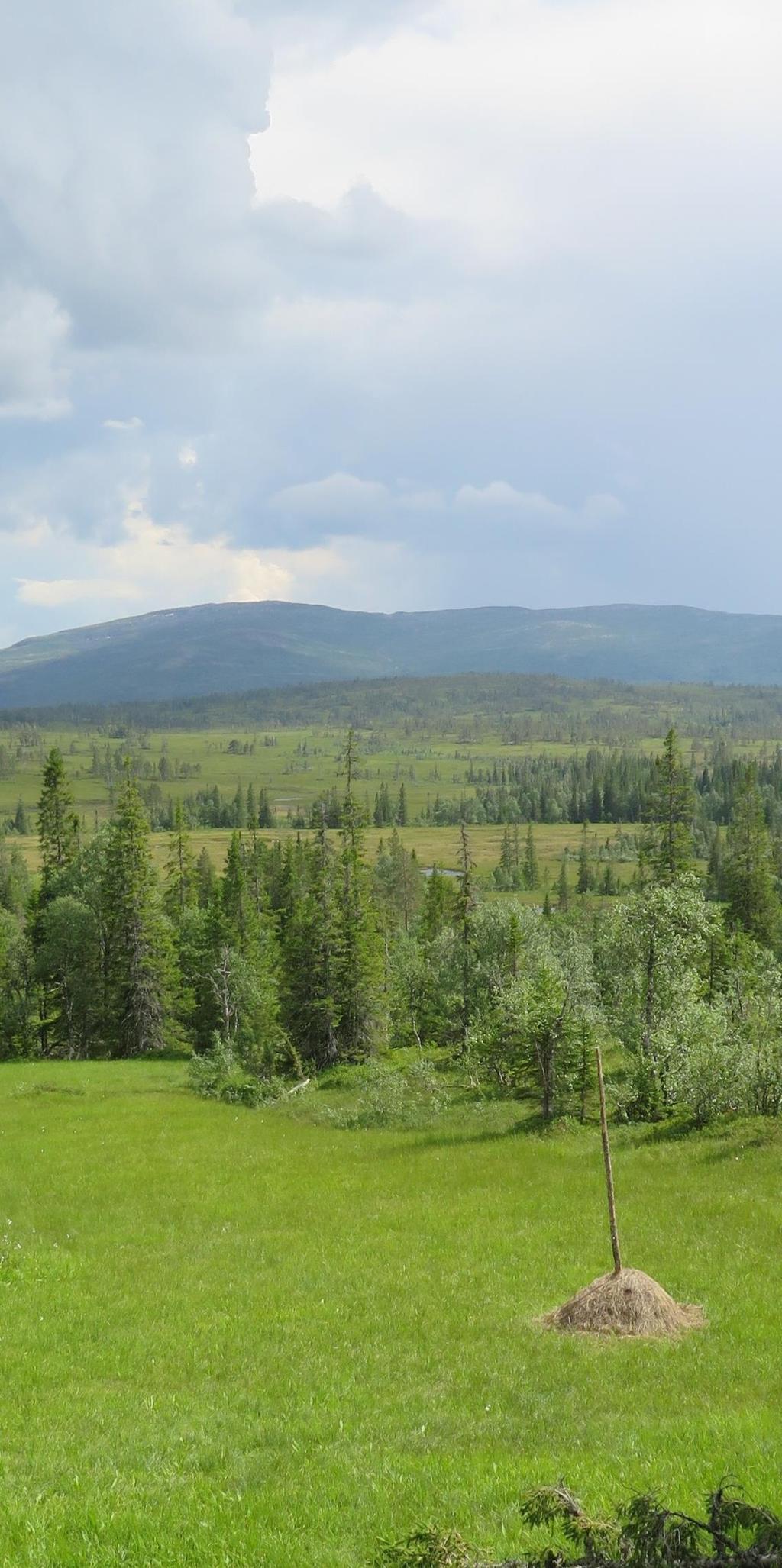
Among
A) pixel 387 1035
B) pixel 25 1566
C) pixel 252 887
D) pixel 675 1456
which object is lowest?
pixel 387 1035

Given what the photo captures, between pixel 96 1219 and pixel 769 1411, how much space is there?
23191 mm

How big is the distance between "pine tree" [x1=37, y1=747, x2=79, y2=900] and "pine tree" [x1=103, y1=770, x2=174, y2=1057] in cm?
842

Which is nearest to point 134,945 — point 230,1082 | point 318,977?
point 318,977

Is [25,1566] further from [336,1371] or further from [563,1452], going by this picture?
[336,1371]

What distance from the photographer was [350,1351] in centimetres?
1898

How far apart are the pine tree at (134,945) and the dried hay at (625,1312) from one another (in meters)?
62.3

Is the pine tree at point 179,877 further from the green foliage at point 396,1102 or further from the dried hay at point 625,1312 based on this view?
the dried hay at point 625,1312

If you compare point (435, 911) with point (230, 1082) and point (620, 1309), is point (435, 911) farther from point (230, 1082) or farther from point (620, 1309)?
point (620, 1309)

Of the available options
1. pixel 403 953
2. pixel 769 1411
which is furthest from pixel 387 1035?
pixel 769 1411

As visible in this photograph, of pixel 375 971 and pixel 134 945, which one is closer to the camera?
pixel 375 971

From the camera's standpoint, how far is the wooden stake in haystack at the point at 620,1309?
63.1 ft

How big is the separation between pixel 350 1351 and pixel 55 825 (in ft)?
240

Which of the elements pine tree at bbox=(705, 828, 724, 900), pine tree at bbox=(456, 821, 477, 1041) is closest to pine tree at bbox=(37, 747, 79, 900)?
pine tree at bbox=(456, 821, 477, 1041)

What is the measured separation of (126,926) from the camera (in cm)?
7856
